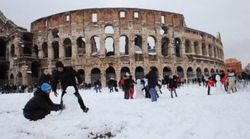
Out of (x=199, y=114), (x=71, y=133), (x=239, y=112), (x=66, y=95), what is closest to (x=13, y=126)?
(x=66, y=95)

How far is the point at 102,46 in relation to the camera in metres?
34.6

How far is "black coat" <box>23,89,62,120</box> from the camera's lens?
757 cm

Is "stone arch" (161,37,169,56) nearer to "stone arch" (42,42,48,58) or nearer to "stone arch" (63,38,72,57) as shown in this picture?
"stone arch" (63,38,72,57)

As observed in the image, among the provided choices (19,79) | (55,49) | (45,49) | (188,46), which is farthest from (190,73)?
(19,79)

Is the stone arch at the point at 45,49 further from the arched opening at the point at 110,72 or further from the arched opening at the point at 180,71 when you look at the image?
the arched opening at the point at 180,71

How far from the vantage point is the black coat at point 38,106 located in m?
7.57

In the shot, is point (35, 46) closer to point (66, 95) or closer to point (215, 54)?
point (215, 54)

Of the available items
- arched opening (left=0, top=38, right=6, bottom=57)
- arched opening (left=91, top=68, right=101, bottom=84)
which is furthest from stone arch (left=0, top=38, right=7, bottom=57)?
arched opening (left=91, top=68, right=101, bottom=84)

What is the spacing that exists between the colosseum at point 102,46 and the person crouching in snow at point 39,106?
86.9 feet

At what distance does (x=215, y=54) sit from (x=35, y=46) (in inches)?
1036

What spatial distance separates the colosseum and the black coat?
86.9 ft

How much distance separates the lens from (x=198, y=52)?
41.3 metres

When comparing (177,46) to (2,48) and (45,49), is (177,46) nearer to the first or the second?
(45,49)

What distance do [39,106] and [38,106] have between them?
0.03m
